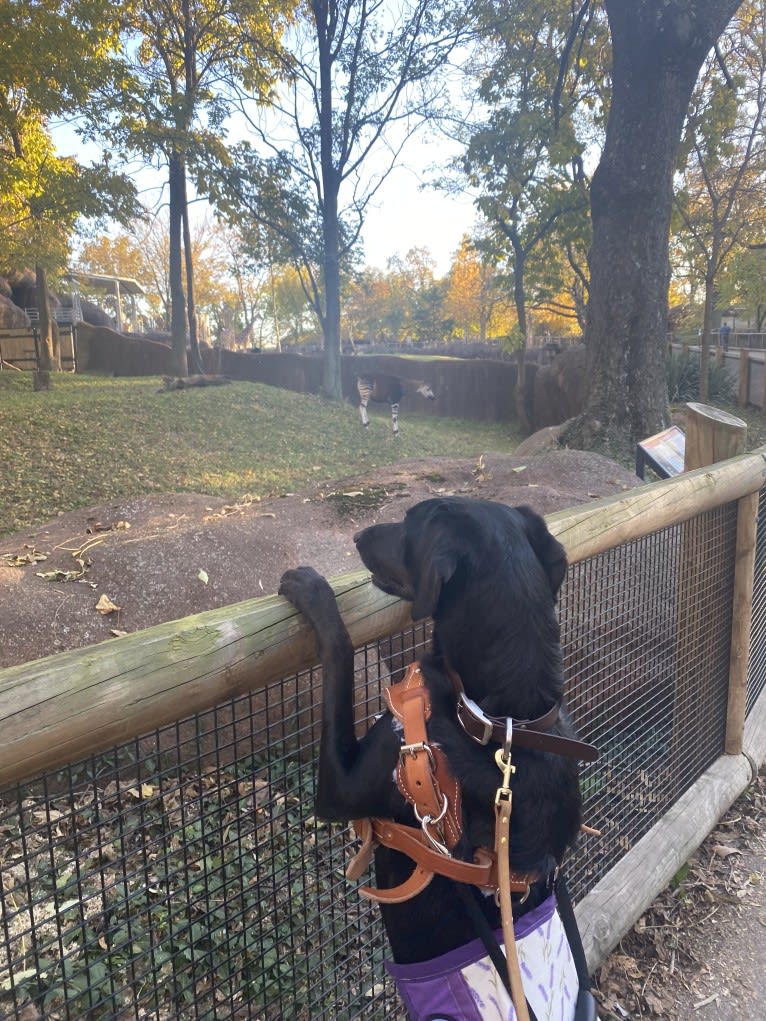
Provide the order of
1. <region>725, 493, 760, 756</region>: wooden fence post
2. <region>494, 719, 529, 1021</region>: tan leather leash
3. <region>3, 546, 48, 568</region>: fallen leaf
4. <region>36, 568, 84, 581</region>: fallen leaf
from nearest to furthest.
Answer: <region>494, 719, 529, 1021</region>: tan leather leash
<region>725, 493, 760, 756</region>: wooden fence post
<region>36, 568, 84, 581</region>: fallen leaf
<region>3, 546, 48, 568</region>: fallen leaf

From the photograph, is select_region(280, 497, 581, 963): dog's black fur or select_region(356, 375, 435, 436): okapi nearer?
select_region(280, 497, 581, 963): dog's black fur

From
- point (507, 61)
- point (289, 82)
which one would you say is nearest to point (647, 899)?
point (507, 61)

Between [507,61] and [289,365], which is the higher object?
[507,61]

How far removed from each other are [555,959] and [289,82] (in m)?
24.0

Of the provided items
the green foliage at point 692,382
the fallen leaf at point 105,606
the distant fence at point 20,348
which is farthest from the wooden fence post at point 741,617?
the distant fence at point 20,348

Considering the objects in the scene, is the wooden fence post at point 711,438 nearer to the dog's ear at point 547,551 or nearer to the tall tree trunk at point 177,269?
the dog's ear at point 547,551

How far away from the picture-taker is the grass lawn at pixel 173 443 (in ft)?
35.3

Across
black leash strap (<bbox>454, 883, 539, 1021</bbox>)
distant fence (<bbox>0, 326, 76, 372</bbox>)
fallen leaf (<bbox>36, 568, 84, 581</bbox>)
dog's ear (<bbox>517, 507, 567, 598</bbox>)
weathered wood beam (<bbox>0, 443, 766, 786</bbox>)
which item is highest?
distant fence (<bbox>0, 326, 76, 372</bbox>)

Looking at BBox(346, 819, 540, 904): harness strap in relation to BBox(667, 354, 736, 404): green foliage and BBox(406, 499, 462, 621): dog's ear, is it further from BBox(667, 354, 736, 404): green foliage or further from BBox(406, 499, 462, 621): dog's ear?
BBox(667, 354, 736, 404): green foliage

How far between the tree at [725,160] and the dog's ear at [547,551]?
14655 mm

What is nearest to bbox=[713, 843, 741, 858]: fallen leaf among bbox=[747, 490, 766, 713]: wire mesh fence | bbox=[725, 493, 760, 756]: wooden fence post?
bbox=[725, 493, 760, 756]: wooden fence post

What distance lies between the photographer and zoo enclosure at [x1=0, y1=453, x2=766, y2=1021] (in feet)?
4.47

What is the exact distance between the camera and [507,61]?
17.1 m

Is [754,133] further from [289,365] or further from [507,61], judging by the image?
[289,365]
